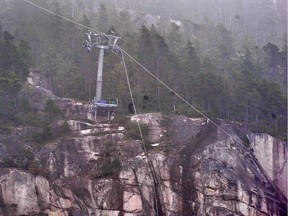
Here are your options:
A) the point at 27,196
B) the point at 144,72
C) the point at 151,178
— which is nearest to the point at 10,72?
the point at 144,72

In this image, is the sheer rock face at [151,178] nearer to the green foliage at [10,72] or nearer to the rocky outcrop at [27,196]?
the rocky outcrop at [27,196]

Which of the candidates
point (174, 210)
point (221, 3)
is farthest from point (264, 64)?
point (221, 3)

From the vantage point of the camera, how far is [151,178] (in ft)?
82.1

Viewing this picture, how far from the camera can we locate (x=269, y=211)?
78.0 ft

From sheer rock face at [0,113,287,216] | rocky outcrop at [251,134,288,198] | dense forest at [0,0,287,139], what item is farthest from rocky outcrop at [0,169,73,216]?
rocky outcrop at [251,134,288,198]

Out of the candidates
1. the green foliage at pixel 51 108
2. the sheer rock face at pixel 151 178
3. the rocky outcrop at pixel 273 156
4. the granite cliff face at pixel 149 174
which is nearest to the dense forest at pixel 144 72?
the rocky outcrop at pixel 273 156

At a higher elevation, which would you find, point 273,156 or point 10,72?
point 10,72

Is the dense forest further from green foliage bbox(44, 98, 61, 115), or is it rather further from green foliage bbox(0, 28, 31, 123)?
green foliage bbox(44, 98, 61, 115)

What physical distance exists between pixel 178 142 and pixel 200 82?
7368 millimetres

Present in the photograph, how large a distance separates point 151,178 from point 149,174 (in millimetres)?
257

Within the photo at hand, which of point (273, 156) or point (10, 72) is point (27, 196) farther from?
point (273, 156)

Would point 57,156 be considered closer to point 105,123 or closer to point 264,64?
point 105,123

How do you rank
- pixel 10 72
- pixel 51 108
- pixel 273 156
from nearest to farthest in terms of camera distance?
pixel 273 156, pixel 51 108, pixel 10 72

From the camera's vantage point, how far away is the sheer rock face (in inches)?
939
